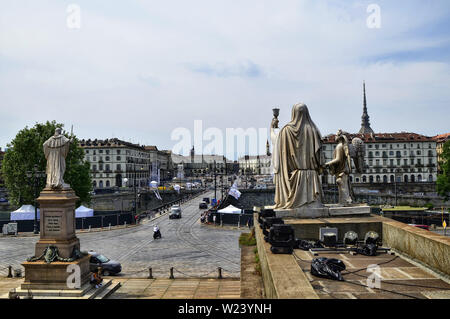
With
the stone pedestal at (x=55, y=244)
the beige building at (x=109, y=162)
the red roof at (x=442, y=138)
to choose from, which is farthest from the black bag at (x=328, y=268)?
the red roof at (x=442, y=138)

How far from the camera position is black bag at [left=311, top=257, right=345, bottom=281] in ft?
20.4

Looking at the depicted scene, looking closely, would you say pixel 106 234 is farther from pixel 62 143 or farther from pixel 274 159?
pixel 274 159

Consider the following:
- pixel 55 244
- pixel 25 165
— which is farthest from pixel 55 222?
pixel 25 165

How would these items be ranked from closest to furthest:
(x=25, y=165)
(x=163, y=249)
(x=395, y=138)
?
(x=163, y=249), (x=25, y=165), (x=395, y=138)

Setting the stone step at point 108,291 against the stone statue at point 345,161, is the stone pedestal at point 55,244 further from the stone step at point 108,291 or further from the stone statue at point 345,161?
the stone statue at point 345,161

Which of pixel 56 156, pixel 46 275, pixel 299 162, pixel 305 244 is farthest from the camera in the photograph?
pixel 56 156

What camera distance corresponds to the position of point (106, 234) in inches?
1199

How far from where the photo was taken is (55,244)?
11531mm

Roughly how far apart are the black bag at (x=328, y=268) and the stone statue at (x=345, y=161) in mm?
6230

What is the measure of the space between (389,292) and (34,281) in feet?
34.0

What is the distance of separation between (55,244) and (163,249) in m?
12.2

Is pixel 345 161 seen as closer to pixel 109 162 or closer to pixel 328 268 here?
pixel 328 268

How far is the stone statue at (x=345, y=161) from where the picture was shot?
12547 mm
